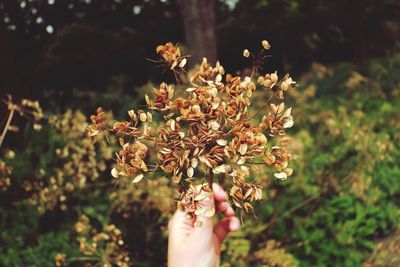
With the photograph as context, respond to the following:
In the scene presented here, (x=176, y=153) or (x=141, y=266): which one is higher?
(x=176, y=153)

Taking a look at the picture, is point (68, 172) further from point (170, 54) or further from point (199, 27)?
point (170, 54)

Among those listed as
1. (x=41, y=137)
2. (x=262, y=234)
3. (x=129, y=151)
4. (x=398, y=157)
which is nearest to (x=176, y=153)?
(x=129, y=151)

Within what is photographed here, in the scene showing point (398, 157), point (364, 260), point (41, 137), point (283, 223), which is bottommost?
point (364, 260)

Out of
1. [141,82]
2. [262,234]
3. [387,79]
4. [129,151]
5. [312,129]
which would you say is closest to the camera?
[129,151]

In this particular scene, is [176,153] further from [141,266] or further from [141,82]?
[141,82]

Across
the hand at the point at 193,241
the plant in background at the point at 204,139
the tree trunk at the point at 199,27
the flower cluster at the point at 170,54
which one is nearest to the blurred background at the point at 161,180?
the tree trunk at the point at 199,27

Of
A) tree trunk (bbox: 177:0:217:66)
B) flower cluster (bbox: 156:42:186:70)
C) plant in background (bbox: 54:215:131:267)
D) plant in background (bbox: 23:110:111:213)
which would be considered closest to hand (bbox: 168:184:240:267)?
flower cluster (bbox: 156:42:186:70)
